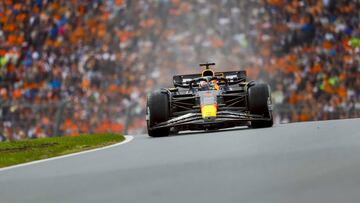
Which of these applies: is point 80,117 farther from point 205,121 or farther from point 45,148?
point 45,148

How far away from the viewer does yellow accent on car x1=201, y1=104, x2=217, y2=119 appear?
13.8 meters

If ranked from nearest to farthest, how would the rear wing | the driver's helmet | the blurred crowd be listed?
the driver's helmet, the rear wing, the blurred crowd

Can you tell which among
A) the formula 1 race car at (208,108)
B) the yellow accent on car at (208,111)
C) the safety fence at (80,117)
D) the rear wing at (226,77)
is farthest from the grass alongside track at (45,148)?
the safety fence at (80,117)

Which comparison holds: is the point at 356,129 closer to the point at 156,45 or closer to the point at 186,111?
the point at 186,111

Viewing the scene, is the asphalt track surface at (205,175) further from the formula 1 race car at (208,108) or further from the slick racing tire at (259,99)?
the slick racing tire at (259,99)

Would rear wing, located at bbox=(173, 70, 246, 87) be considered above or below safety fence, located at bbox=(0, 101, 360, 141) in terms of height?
above

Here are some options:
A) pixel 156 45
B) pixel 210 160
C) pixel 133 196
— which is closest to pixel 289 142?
pixel 210 160

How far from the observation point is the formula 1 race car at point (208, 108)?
13.9 m

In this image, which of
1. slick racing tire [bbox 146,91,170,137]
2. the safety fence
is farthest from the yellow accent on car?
the safety fence

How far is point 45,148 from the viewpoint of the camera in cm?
1188

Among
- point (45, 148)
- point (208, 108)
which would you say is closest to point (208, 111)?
point (208, 108)

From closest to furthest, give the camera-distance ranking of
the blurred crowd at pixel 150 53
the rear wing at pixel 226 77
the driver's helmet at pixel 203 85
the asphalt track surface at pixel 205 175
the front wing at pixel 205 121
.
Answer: the asphalt track surface at pixel 205 175
the front wing at pixel 205 121
the driver's helmet at pixel 203 85
the rear wing at pixel 226 77
the blurred crowd at pixel 150 53

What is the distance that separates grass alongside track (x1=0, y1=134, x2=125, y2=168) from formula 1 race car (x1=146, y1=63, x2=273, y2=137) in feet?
2.68

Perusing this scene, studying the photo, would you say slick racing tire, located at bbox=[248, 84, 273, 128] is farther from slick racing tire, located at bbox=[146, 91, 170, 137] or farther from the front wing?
slick racing tire, located at bbox=[146, 91, 170, 137]
